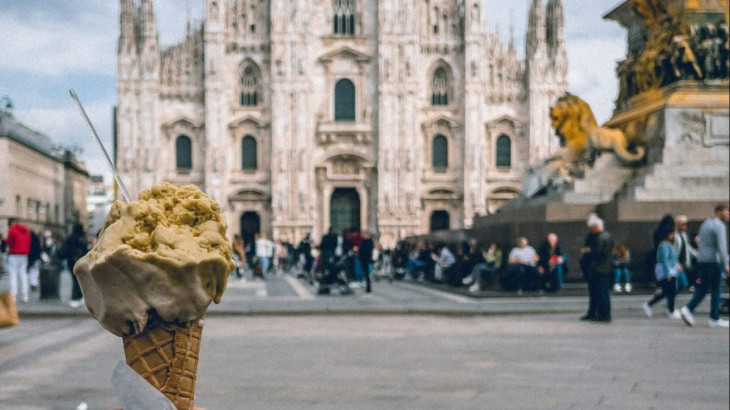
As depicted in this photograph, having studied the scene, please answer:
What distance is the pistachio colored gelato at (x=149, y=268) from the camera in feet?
7.32

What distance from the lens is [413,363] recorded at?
666cm

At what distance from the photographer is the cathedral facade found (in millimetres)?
40000

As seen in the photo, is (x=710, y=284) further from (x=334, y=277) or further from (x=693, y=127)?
(x=334, y=277)

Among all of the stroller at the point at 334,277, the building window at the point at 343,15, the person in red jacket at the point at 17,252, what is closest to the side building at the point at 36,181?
→ the building window at the point at 343,15

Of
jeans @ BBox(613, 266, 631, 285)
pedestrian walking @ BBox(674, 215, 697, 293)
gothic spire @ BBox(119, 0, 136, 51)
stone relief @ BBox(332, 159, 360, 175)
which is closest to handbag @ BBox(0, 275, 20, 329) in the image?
pedestrian walking @ BBox(674, 215, 697, 293)

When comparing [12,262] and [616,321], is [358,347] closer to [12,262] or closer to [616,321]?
[616,321]

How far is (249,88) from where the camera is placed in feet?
135


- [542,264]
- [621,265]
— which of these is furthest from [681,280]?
[542,264]

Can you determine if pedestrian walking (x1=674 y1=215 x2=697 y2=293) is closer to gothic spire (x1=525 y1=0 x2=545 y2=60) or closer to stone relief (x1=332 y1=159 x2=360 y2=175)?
stone relief (x1=332 y1=159 x2=360 y2=175)

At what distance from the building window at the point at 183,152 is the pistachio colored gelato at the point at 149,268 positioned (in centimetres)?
3927

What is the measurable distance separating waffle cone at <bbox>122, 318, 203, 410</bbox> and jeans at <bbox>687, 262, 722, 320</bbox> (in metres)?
7.49

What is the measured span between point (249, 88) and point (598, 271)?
33.0 meters

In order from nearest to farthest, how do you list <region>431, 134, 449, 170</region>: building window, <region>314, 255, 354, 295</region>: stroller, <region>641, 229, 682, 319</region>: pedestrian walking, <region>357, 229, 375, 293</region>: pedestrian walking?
1. <region>641, 229, 682, 319</region>: pedestrian walking
2. <region>314, 255, 354, 295</region>: stroller
3. <region>357, 229, 375, 293</region>: pedestrian walking
4. <region>431, 134, 449, 170</region>: building window

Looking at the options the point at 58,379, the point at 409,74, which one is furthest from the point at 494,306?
the point at 409,74
